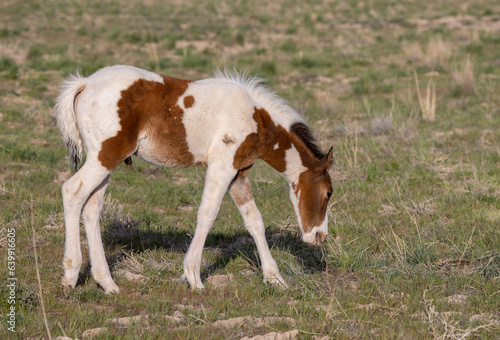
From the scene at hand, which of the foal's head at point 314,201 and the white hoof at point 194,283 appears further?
the foal's head at point 314,201

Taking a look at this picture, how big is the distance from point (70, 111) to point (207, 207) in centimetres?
151

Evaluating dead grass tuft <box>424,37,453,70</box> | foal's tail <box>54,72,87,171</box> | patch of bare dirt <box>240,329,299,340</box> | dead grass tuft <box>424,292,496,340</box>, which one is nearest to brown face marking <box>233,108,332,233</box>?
dead grass tuft <box>424,292,496,340</box>

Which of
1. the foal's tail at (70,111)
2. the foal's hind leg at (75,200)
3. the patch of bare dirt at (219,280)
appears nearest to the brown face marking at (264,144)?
the patch of bare dirt at (219,280)

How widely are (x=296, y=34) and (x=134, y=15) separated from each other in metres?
11.5

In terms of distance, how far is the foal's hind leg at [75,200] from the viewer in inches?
186

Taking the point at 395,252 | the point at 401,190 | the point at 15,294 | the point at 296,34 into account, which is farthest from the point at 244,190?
the point at 296,34

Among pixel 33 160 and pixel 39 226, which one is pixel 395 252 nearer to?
pixel 39 226

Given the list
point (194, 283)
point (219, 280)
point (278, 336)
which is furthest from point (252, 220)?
point (278, 336)

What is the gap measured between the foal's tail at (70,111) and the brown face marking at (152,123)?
0.50m

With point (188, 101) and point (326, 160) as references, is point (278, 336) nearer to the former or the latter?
point (326, 160)

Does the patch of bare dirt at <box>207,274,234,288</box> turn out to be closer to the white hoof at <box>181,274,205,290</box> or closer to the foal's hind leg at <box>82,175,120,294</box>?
the white hoof at <box>181,274,205,290</box>

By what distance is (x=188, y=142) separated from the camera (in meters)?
5.01

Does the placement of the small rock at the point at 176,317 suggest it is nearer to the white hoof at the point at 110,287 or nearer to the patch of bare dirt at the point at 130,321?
the patch of bare dirt at the point at 130,321

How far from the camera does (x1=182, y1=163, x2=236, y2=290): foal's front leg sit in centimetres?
498
